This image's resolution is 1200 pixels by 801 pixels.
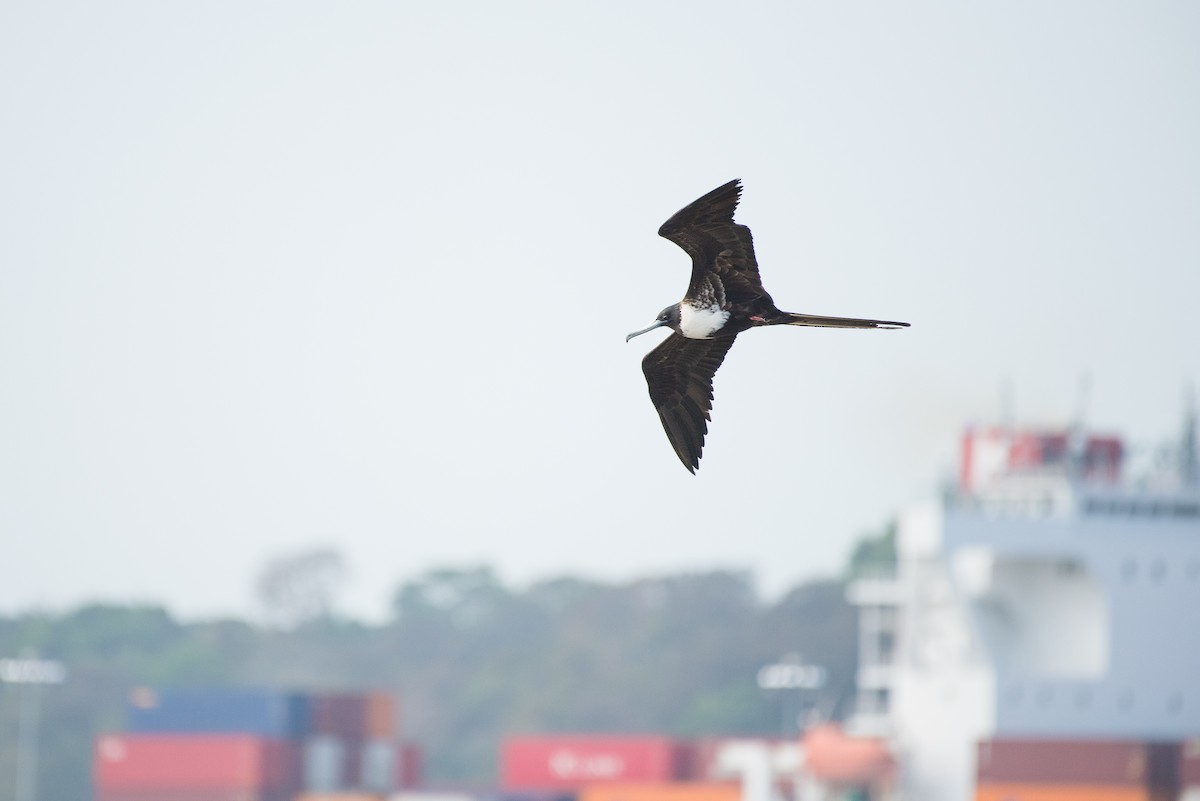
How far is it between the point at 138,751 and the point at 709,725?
→ 5513 centimetres

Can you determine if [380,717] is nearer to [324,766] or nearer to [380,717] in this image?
[380,717]

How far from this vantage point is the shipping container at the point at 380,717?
3041 inches

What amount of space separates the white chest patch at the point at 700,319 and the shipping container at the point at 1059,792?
38.3m

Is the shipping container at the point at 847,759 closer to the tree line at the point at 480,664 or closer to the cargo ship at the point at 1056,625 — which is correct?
the cargo ship at the point at 1056,625

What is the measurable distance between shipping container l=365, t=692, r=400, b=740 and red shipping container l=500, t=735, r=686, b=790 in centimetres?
694

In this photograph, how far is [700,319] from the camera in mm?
22047

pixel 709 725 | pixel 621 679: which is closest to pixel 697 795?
pixel 709 725

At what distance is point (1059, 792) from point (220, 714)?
2839 centimetres

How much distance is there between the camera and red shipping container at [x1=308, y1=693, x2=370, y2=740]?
75.0 meters

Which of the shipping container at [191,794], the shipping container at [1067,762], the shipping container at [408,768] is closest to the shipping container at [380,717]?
the shipping container at [408,768]

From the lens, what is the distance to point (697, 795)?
64.0 meters

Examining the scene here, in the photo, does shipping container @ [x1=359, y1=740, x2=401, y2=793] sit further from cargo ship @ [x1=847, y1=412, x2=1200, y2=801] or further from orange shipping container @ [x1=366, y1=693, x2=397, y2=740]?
cargo ship @ [x1=847, y1=412, x2=1200, y2=801]

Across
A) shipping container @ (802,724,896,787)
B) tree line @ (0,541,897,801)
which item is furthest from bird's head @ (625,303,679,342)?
tree line @ (0,541,897,801)

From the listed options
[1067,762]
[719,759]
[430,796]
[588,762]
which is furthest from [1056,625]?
[430,796]
